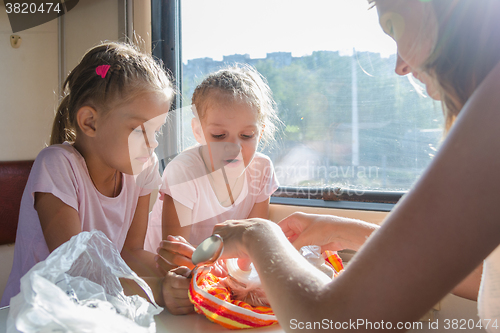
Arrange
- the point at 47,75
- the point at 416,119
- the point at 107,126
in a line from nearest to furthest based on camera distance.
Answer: the point at 107,126 → the point at 416,119 → the point at 47,75

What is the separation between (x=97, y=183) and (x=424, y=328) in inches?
36.7

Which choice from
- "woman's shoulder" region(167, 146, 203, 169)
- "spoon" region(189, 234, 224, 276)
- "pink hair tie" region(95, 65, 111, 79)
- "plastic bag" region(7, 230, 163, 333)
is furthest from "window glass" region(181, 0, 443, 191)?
"plastic bag" region(7, 230, 163, 333)

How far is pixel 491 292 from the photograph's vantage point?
21.6 inches

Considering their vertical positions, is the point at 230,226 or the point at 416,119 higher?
the point at 416,119

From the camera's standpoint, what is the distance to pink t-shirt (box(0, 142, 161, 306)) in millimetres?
898

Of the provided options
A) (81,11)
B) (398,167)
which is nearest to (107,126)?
(398,167)

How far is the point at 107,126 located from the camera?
40.4 inches

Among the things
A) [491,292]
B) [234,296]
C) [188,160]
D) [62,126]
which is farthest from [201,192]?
[491,292]

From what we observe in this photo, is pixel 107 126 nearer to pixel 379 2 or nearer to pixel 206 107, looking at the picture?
pixel 206 107

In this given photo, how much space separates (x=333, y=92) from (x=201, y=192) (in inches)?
24.6

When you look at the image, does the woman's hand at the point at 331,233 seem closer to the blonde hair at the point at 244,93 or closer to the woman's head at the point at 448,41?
the woman's head at the point at 448,41

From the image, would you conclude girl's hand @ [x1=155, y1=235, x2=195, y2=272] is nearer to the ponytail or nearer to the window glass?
the ponytail

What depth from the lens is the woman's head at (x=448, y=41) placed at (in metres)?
0.41

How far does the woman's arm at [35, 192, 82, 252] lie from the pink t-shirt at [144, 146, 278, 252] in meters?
0.40
